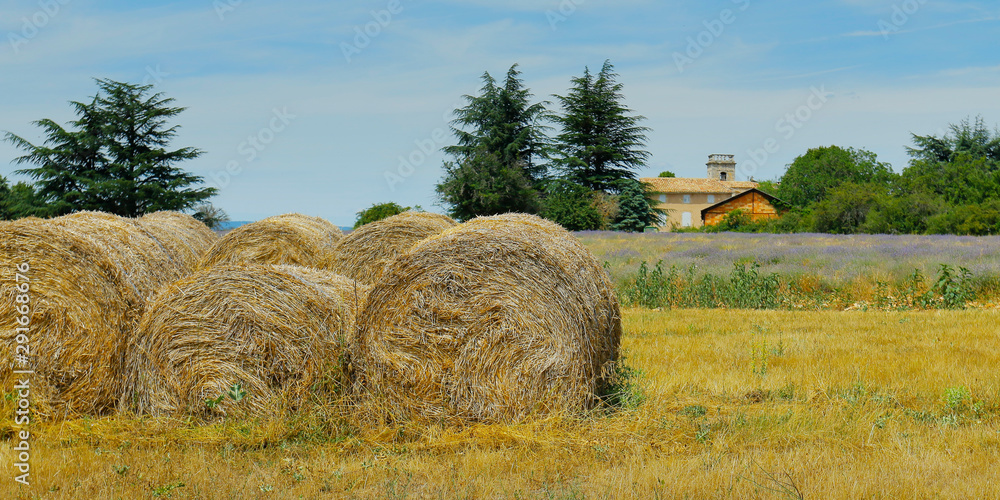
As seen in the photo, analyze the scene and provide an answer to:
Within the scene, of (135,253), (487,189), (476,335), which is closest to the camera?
(476,335)

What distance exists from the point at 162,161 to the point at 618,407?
141 ft

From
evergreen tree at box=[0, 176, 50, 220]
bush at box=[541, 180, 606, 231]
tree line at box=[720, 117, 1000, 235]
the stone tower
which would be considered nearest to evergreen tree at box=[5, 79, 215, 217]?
evergreen tree at box=[0, 176, 50, 220]

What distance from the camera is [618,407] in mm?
6887

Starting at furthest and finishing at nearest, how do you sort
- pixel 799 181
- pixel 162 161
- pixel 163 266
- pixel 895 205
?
pixel 799 181 < pixel 162 161 < pixel 895 205 < pixel 163 266

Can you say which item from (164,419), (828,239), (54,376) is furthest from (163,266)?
(828,239)

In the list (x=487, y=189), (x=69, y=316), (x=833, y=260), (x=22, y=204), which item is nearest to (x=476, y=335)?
(x=69, y=316)

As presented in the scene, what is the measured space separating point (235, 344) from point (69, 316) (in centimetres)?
169

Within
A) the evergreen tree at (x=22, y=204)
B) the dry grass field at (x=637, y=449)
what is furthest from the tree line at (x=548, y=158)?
the dry grass field at (x=637, y=449)

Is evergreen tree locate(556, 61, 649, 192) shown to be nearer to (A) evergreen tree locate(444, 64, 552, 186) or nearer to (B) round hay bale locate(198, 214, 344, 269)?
(A) evergreen tree locate(444, 64, 552, 186)

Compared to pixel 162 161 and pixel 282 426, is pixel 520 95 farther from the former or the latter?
pixel 282 426

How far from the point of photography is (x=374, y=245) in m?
11.7

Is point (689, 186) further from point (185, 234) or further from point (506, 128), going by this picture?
point (185, 234)

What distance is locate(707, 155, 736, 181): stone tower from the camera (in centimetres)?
10175

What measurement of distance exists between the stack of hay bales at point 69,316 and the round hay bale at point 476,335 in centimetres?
234
